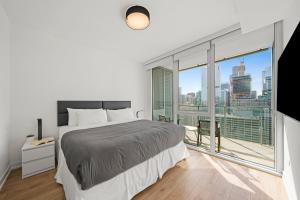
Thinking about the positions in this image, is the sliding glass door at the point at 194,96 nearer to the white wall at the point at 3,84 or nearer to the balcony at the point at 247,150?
the balcony at the point at 247,150

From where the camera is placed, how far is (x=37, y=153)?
1.97 m

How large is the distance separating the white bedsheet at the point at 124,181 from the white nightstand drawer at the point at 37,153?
1.76 ft

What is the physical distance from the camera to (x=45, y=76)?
2508 mm

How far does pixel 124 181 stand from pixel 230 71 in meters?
2.75

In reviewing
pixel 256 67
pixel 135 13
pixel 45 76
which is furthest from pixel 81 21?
pixel 256 67

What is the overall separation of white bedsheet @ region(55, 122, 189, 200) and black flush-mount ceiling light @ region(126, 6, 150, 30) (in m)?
2.03

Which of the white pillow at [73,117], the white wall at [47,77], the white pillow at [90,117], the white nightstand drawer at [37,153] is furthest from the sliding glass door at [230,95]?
the white nightstand drawer at [37,153]

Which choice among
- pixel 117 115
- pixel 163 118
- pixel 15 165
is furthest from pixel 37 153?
pixel 163 118

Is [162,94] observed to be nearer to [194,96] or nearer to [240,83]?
[194,96]

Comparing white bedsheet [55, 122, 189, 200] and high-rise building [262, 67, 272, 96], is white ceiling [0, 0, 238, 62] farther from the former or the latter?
white bedsheet [55, 122, 189, 200]

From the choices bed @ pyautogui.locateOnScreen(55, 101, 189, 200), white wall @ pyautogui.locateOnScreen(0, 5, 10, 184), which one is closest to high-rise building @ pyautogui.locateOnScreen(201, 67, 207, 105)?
bed @ pyautogui.locateOnScreen(55, 101, 189, 200)

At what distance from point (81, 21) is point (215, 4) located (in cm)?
211

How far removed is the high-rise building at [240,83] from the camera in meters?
2.41

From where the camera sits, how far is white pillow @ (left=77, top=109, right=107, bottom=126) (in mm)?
2549
